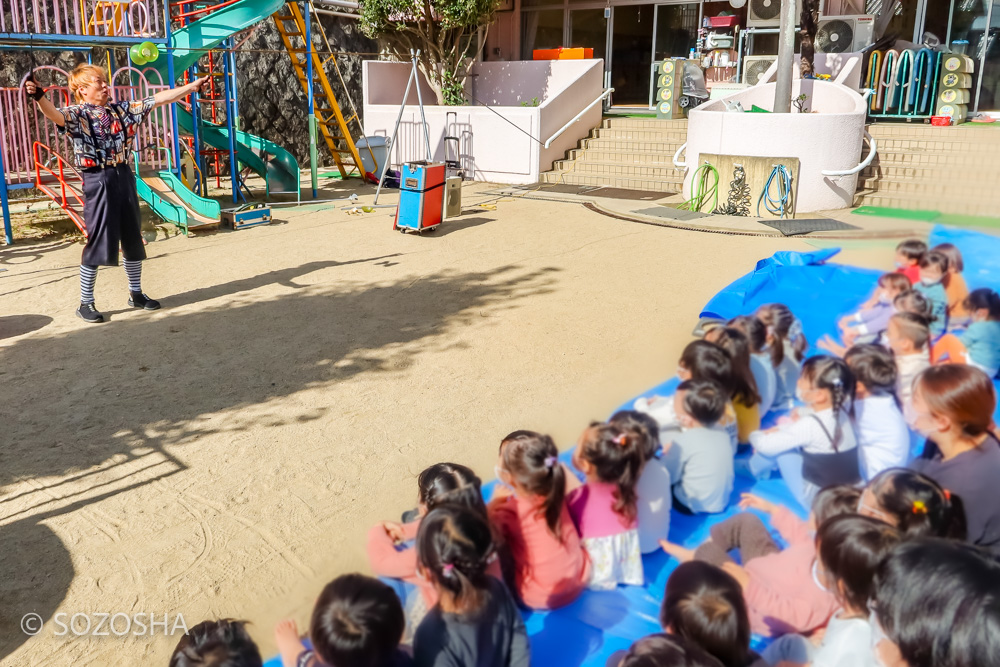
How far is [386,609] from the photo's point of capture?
2002 millimetres

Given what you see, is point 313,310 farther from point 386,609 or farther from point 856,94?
point 856,94

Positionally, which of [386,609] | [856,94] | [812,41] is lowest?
[386,609]

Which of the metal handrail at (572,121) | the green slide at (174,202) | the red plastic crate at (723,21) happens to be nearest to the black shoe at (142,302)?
the green slide at (174,202)

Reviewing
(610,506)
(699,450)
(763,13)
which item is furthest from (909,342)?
(763,13)

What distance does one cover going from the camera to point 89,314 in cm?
610

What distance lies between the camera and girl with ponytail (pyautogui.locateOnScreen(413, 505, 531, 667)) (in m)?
2.09

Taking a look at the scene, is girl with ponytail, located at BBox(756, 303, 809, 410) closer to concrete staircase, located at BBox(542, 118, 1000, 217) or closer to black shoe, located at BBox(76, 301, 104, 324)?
concrete staircase, located at BBox(542, 118, 1000, 217)

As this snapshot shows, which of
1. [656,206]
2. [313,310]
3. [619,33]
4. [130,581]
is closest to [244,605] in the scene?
[130,581]

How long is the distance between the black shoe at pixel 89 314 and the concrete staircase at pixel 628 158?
8712 millimetres

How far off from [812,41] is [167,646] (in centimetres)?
1360

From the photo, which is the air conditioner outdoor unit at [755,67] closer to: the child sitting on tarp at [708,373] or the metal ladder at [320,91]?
the metal ladder at [320,91]

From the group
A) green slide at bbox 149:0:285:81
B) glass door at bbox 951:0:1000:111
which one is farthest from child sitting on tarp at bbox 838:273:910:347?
glass door at bbox 951:0:1000:111

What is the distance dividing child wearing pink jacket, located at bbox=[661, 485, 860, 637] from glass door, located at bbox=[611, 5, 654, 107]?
16.3 meters

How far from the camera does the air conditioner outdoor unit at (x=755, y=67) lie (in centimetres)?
1524
